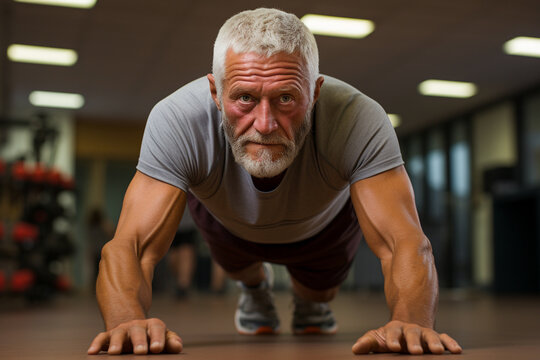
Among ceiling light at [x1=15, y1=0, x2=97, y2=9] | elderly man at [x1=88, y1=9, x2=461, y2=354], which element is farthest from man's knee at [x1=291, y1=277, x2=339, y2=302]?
ceiling light at [x1=15, y1=0, x2=97, y2=9]

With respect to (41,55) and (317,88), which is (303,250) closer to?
(317,88)

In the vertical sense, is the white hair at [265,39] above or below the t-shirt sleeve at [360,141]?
above

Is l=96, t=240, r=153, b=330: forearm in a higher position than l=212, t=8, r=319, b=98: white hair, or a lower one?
lower

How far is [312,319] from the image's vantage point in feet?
6.49

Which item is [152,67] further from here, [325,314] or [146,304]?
[146,304]

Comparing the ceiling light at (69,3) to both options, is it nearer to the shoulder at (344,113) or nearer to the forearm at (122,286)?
the shoulder at (344,113)

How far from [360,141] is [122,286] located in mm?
565

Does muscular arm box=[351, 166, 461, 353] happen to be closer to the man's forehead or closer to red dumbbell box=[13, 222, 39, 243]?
the man's forehead

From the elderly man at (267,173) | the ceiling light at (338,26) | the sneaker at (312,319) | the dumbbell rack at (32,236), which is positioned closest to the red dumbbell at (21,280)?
the dumbbell rack at (32,236)

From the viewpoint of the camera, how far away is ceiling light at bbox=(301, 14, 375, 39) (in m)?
4.98

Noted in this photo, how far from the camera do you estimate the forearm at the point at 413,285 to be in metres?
1.22

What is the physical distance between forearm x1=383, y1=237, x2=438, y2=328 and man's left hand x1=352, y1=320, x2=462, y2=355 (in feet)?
0.11

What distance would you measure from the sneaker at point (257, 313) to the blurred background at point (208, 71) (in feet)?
9.29

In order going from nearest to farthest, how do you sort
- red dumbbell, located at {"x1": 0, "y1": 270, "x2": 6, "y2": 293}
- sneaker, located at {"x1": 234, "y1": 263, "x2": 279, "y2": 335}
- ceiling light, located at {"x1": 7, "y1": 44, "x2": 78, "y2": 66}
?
sneaker, located at {"x1": 234, "y1": 263, "x2": 279, "y2": 335}, red dumbbell, located at {"x1": 0, "y1": 270, "x2": 6, "y2": 293}, ceiling light, located at {"x1": 7, "y1": 44, "x2": 78, "y2": 66}
